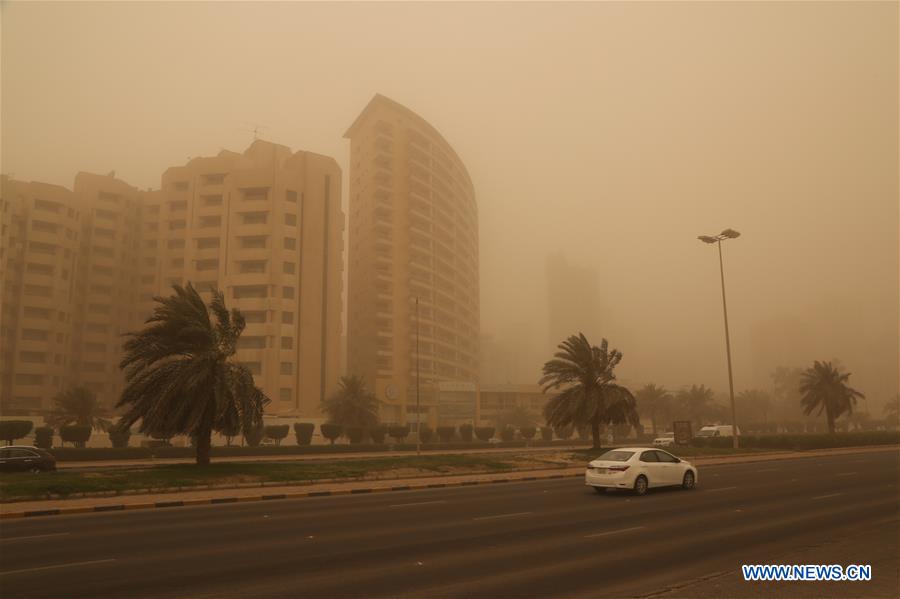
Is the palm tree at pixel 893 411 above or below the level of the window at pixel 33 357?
below

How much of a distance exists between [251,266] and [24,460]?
66313 millimetres

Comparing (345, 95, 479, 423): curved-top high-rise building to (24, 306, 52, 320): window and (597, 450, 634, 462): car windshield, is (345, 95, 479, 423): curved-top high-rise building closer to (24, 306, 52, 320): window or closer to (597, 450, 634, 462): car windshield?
(24, 306, 52, 320): window

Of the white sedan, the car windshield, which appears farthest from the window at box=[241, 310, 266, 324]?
the car windshield

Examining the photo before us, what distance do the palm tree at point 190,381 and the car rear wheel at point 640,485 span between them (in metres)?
18.1

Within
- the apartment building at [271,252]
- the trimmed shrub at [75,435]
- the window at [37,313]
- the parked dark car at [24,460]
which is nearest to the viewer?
the parked dark car at [24,460]

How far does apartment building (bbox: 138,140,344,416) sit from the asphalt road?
76525mm

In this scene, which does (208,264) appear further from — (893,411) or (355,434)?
(893,411)

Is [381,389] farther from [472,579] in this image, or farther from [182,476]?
[472,579]

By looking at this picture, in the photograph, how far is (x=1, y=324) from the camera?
95000 millimetres

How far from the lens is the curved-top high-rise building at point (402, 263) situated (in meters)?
116

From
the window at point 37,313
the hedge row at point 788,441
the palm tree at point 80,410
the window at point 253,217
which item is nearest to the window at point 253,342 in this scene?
the window at point 253,217

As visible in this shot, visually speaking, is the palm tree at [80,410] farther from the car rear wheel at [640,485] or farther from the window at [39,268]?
the car rear wheel at [640,485]

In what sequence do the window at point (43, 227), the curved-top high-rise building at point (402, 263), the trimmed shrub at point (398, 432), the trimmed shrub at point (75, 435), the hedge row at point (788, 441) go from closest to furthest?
1. the hedge row at point (788, 441)
2. the trimmed shrub at point (75, 435)
3. the trimmed shrub at point (398, 432)
4. the window at point (43, 227)
5. the curved-top high-rise building at point (402, 263)

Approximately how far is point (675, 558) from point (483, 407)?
392 feet
